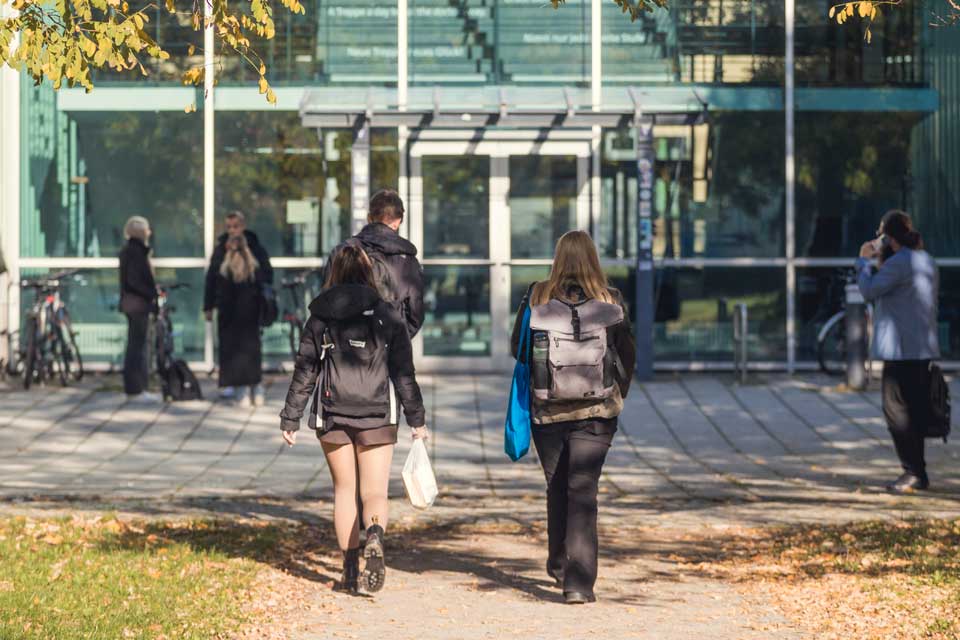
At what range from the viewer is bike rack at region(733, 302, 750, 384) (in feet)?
52.2

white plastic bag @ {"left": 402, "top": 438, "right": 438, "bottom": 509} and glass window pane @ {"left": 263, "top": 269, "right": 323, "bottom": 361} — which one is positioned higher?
glass window pane @ {"left": 263, "top": 269, "right": 323, "bottom": 361}

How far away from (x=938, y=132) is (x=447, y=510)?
9.81 m

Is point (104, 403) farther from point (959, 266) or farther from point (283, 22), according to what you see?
point (959, 266)

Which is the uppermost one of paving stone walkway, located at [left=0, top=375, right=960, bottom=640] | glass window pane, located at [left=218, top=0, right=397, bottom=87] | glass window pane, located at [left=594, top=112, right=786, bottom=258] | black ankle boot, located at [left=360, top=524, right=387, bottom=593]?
glass window pane, located at [left=218, top=0, right=397, bottom=87]

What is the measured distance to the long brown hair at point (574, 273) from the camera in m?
7.19

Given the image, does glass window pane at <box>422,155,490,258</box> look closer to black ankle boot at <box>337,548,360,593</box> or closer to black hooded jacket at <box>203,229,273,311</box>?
black hooded jacket at <box>203,229,273,311</box>

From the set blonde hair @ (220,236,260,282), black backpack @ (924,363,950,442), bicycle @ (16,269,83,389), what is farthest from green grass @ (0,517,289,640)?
bicycle @ (16,269,83,389)

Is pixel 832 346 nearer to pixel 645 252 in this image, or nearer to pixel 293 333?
pixel 645 252

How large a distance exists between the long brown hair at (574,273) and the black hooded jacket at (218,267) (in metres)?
7.38

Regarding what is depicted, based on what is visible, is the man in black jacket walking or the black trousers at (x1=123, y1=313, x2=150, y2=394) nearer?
the man in black jacket walking

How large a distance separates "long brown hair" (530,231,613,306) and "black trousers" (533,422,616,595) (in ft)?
1.89

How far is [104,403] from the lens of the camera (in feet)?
48.5

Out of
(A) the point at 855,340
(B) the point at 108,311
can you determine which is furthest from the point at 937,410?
(B) the point at 108,311

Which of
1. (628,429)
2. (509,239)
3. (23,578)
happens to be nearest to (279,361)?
(509,239)
